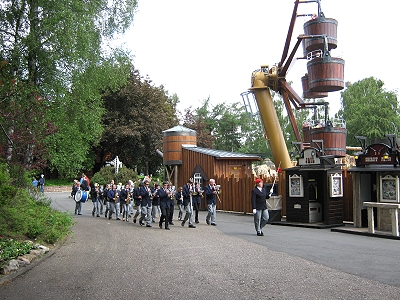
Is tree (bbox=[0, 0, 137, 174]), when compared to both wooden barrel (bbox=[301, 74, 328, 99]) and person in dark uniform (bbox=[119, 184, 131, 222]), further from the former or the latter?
wooden barrel (bbox=[301, 74, 328, 99])

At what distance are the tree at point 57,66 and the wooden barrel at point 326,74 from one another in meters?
11.0

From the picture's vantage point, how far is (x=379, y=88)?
54.6m

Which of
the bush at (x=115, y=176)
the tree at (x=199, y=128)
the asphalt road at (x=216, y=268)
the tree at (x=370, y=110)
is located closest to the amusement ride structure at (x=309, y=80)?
the bush at (x=115, y=176)

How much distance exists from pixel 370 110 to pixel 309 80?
2870 centimetres

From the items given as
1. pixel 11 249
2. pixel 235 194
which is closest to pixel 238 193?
pixel 235 194

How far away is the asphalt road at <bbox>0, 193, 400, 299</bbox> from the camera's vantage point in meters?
7.09

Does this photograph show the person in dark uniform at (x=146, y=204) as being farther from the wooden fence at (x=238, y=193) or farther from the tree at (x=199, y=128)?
the tree at (x=199, y=128)

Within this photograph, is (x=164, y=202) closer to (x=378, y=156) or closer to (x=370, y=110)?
(x=378, y=156)

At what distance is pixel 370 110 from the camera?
166 feet

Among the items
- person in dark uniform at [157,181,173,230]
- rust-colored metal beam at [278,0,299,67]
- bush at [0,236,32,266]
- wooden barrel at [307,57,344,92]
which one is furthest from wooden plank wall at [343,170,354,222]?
bush at [0,236,32,266]

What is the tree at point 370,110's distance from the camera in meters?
49.6

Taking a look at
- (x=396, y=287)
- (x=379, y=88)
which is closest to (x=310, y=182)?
(x=396, y=287)

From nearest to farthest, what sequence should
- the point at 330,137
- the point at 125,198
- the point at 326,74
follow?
the point at 125,198
the point at 326,74
the point at 330,137

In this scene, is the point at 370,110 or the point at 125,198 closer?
the point at 125,198
